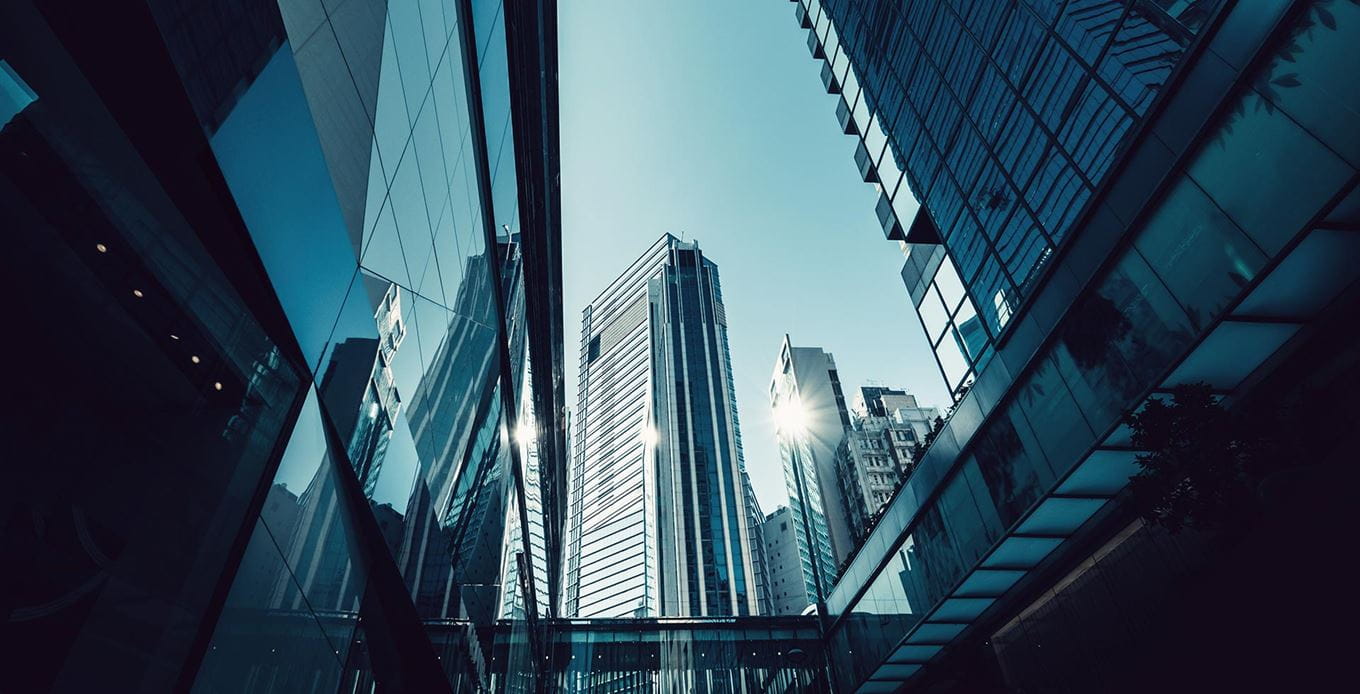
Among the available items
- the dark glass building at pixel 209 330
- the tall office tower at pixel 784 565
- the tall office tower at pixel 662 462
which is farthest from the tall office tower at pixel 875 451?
the dark glass building at pixel 209 330

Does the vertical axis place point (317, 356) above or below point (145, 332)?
above

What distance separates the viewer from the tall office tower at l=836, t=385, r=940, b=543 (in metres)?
83.9

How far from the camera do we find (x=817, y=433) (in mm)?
97688

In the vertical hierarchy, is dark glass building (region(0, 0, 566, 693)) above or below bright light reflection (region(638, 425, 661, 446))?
below

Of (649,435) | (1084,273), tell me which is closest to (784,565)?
(649,435)

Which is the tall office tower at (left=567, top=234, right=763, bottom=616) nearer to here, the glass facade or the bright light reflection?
the bright light reflection

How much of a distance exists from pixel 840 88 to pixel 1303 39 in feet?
98.2

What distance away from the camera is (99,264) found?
4.13 meters

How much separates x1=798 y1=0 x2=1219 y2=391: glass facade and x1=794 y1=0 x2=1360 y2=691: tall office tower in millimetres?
83

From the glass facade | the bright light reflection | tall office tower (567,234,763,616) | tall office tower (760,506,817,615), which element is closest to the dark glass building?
the glass facade

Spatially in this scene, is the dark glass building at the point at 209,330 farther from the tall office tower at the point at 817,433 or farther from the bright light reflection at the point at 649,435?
the bright light reflection at the point at 649,435

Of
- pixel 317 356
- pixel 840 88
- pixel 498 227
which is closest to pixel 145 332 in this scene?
pixel 317 356

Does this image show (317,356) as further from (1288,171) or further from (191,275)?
(1288,171)

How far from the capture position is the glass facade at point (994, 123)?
14844mm
